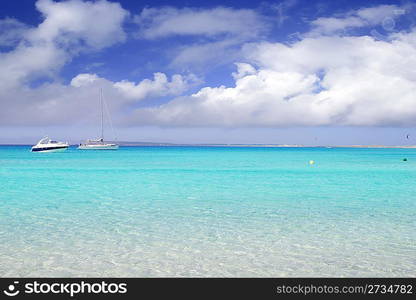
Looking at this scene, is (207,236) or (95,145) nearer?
(207,236)

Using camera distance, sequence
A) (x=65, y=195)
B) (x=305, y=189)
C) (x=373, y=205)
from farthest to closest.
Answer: (x=305, y=189)
(x=65, y=195)
(x=373, y=205)

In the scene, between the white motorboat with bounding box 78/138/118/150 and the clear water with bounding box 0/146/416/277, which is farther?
the white motorboat with bounding box 78/138/118/150

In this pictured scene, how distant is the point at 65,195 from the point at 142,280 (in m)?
15.5

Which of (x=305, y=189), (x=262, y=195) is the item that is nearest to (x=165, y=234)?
(x=262, y=195)

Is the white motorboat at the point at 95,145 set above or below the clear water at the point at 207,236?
above

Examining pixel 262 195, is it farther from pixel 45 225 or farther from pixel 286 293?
pixel 286 293

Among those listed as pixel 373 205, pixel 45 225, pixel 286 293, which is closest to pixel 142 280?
pixel 286 293

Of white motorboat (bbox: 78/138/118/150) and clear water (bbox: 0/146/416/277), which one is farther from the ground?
white motorboat (bbox: 78/138/118/150)

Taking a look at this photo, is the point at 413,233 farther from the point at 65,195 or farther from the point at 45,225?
the point at 65,195

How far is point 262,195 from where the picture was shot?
2250 centimetres

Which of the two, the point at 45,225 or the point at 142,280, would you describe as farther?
the point at 45,225

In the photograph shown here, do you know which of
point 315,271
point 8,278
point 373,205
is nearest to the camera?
point 8,278

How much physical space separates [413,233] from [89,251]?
32.3ft

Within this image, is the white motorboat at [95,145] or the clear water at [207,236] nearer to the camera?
the clear water at [207,236]
